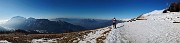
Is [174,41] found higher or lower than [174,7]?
lower

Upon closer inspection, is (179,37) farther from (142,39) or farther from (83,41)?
(83,41)

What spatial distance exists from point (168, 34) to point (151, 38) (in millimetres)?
2811

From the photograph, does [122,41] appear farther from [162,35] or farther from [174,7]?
[174,7]

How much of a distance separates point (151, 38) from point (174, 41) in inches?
148

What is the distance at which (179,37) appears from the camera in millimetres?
31156

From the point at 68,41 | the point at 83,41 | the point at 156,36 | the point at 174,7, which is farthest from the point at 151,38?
the point at 174,7

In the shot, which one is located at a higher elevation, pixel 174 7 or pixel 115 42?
pixel 174 7

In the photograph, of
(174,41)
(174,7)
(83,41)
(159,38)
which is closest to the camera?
(174,41)

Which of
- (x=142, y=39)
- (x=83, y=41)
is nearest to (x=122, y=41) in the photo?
(x=142, y=39)

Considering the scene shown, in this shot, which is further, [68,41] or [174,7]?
[174,7]

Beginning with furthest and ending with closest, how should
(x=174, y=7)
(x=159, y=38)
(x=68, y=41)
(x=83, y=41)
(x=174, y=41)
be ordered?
(x=174, y=7) < (x=68, y=41) < (x=83, y=41) < (x=159, y=38) < (x=174, y=41)

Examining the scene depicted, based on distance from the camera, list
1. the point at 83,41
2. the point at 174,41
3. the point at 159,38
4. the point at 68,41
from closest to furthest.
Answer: the point at 174,41
the point at 159,38
the point at 83,41
the point at 68,41

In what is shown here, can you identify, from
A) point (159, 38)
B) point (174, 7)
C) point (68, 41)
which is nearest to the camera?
point (159, 38)

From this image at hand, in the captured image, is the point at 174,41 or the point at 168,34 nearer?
the point at 174,41
